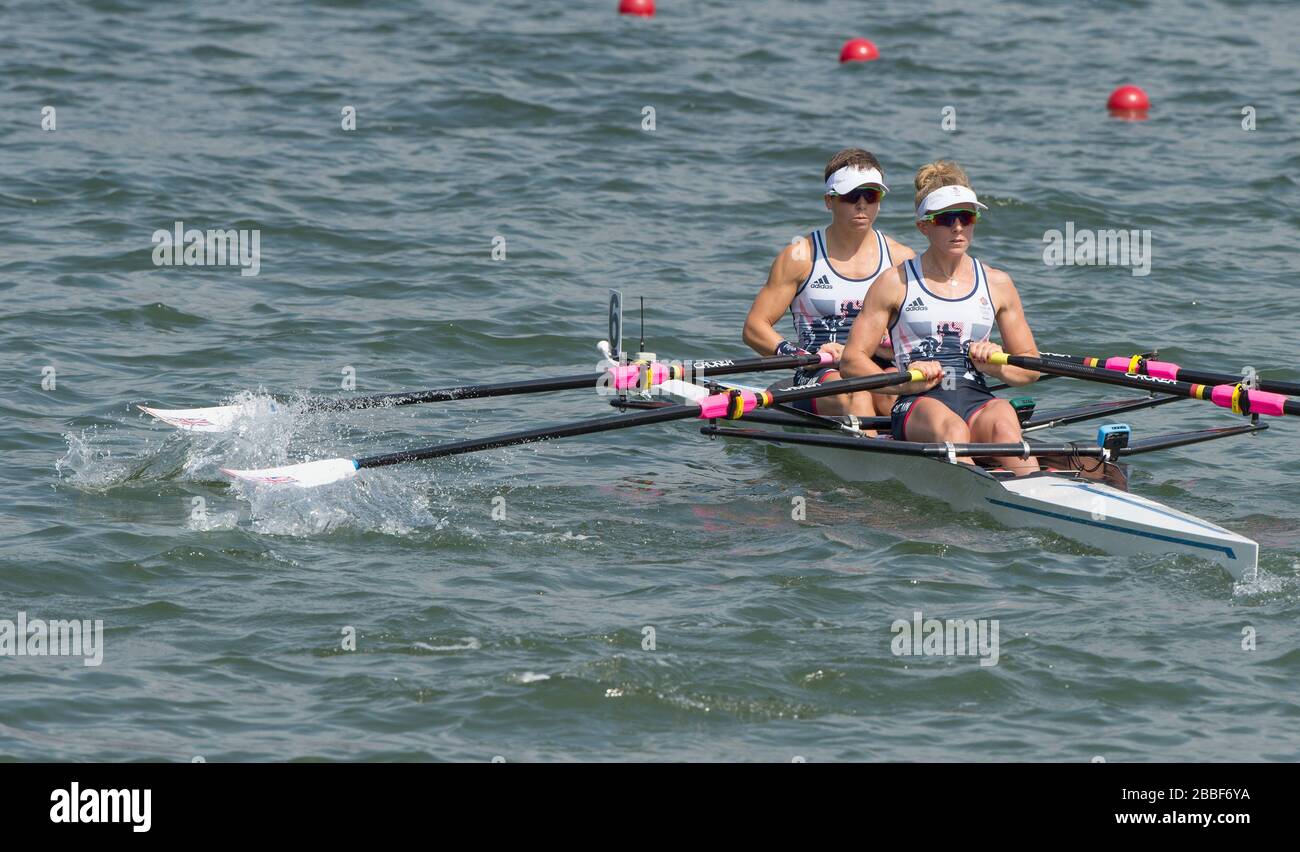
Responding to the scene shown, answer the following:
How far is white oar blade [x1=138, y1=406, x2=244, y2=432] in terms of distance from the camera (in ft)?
31.8

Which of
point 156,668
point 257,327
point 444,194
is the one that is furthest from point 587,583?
point 444,194

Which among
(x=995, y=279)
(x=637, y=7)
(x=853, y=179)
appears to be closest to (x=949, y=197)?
(x=995, y=279)

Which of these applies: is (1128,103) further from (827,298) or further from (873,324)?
(873,324)

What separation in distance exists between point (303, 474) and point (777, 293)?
3.07m

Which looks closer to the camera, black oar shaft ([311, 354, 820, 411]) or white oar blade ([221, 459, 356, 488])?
white oar blade ([221, 459, 356, 488])

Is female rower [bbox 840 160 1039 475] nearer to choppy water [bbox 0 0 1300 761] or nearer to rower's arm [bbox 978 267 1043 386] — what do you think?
rower's arm [bbox 978 267 1043 386]

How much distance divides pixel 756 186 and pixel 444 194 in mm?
2839

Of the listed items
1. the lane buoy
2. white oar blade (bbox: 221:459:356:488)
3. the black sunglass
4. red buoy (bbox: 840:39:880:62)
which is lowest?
white oar blade (bbox: 221:459:356:488)

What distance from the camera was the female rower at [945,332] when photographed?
8.74 m

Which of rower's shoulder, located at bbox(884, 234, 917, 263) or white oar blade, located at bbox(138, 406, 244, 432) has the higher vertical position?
rower's shoulder, located at bbox(884, 234, 917, 263)

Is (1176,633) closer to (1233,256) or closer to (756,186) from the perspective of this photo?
(1233,256)

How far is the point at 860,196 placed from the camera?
979cm

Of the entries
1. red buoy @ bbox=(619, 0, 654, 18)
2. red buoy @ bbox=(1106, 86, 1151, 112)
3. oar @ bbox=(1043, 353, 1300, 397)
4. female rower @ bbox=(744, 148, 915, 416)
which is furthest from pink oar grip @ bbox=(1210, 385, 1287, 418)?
red buoy @ bbox=(619, 0, 654, 18)

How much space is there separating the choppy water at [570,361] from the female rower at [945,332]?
0.50 m
